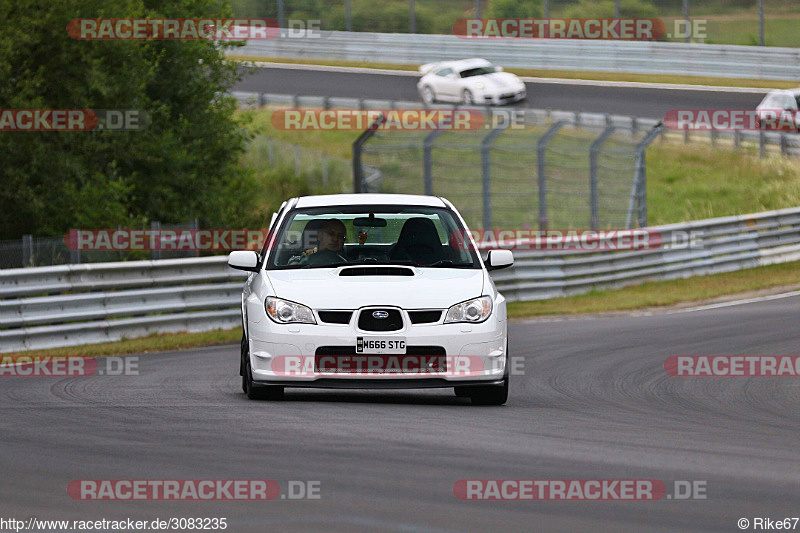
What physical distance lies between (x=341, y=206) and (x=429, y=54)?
130 ft

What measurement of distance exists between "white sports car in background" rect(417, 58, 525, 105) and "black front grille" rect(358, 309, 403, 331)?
109 feet

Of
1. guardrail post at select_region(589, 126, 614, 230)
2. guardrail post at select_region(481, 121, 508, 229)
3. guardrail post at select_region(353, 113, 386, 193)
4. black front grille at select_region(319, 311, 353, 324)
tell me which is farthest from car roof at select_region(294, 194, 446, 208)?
guardrail post at select_region(589, 126, 614, 230)

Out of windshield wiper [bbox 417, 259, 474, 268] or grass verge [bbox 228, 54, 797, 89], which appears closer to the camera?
windshield wiper [bbox 417, 259, 474, 268]

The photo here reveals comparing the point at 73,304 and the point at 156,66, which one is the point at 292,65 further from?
the point at 73,304

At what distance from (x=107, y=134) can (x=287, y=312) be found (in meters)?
16.1

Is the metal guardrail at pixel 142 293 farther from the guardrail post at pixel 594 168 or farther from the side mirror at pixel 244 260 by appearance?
the side mirror at pixel 244 260

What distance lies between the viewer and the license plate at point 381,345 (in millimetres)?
9469

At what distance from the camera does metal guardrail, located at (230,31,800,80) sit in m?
44.0

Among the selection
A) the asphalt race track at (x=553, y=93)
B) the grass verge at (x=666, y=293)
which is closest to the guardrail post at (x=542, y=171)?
the grass verge at (x=666, y=293)

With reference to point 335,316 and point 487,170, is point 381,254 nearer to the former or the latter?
point 335,316

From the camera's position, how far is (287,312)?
971cm

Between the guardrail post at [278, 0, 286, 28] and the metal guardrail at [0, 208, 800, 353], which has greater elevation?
the guardrail post at [278, 0, 286, 28]

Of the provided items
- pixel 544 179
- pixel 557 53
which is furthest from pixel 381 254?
pixel 557 53

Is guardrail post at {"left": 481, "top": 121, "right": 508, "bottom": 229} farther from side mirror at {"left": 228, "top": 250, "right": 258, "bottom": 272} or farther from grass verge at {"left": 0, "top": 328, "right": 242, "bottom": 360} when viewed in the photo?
side mirror at {"left": 228, "top": 250, "right": 258, "bottom": 272}
